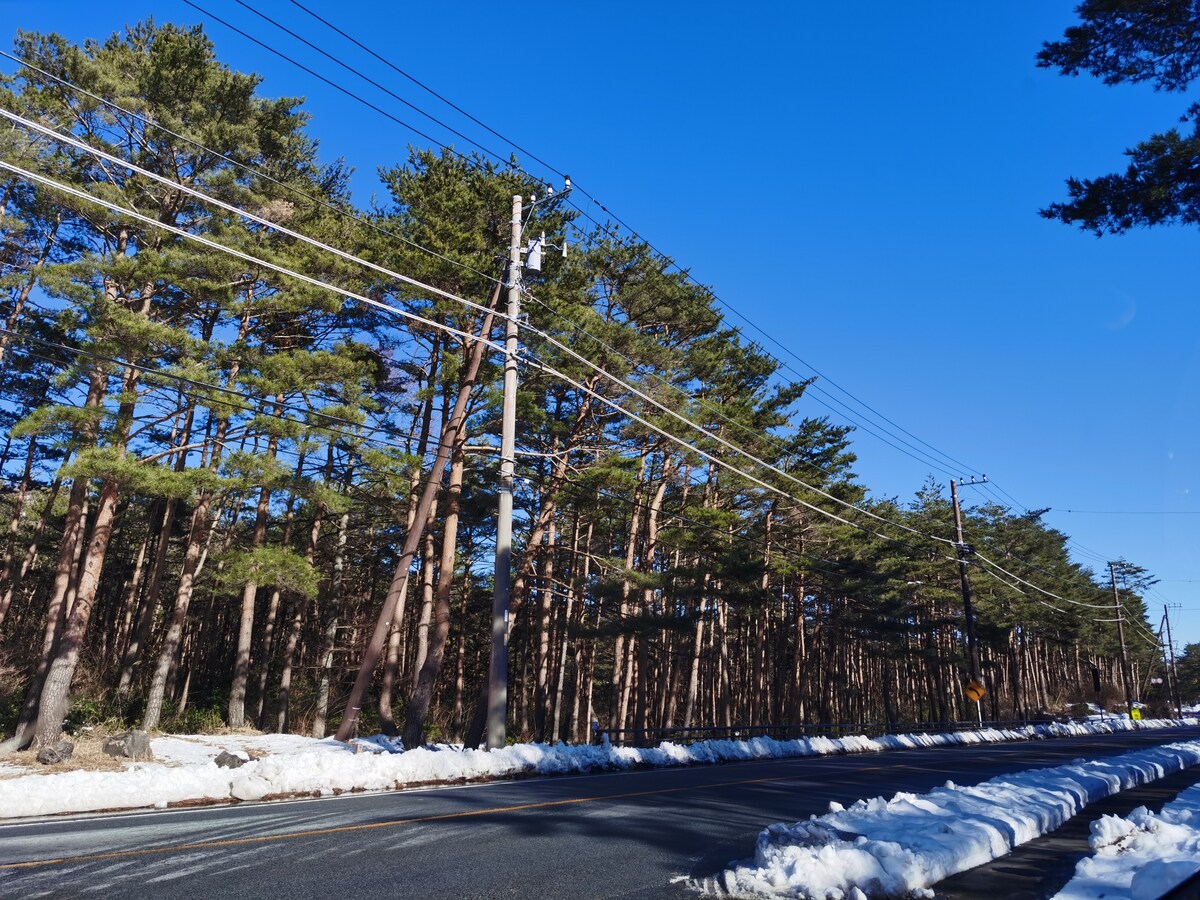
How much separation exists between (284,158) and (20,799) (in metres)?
21.9

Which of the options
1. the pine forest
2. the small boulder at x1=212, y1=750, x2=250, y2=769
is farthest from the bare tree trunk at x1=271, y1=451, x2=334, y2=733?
the small boulder at x1=212, y1=750, x2=250, y2=769

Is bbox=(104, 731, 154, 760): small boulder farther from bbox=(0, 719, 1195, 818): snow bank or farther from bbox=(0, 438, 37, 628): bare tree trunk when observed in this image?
bbox=(0, 438, 37, 628): bare tree trunk

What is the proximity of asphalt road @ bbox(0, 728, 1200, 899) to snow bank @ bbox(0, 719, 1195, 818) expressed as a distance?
855mm

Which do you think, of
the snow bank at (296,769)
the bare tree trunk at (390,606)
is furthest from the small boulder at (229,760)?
the bare tree trunk at (390,606)

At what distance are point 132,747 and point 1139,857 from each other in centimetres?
1737

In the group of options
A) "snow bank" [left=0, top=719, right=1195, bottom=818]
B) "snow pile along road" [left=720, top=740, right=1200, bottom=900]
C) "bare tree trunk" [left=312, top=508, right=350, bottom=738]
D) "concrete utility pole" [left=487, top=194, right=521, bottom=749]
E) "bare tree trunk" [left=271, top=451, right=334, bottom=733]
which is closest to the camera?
"snow pile along road" [left=720, top=740, right=1200, bottom=900]

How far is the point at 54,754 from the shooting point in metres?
14.9

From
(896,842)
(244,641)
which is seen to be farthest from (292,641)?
(896,842)

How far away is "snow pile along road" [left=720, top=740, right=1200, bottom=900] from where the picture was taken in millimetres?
4969

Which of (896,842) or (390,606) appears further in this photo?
(390,606)

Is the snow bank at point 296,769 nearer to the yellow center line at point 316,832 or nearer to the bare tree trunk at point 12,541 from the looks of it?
the yellow center line at point 316,832

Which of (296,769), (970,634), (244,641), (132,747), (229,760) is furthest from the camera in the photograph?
(970,634)

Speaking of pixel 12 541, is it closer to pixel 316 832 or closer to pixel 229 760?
pixel 229 760

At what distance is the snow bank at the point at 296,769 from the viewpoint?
8961mm
